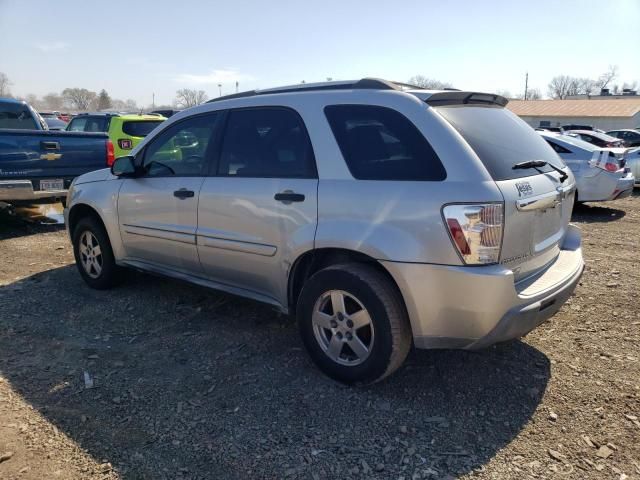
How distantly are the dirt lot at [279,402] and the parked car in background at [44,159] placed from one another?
2.98 meters

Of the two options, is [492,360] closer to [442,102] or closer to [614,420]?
[614,420]

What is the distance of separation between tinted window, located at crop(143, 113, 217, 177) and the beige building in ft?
153

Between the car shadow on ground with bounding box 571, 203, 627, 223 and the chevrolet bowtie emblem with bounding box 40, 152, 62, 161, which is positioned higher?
the chevrolet bowtie emblem with bounding box 40, 152, 62, 161

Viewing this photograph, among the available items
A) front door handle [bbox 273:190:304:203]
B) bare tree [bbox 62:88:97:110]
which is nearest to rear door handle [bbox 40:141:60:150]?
front door handle [bbox 273:190:304:203]

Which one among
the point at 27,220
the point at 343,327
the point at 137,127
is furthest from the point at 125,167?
the point at 137,127

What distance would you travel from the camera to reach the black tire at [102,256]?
16.4ft

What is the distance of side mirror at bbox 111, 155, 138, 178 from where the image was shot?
452cm

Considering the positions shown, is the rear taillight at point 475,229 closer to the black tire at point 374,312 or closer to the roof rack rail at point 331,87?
the black tire at point 374,312

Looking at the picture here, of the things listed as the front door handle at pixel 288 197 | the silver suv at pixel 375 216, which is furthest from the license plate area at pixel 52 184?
the front door handle at pixel 288 197

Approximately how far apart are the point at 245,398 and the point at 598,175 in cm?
825

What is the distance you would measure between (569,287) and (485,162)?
105 cm

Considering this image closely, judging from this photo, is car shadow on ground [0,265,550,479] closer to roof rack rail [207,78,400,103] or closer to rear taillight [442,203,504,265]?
rear taillight [442,203,504,265]

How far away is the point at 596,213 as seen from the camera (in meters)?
9.73

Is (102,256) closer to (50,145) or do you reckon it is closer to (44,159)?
(44,159)
